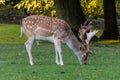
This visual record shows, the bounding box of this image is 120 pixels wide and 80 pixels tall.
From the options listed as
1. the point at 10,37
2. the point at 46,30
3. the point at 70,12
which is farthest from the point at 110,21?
the point at 46,30

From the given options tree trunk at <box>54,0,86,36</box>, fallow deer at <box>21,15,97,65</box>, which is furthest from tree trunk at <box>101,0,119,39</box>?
fallow deer at <box>21,15,97,65</box>

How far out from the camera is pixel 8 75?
9.73 m

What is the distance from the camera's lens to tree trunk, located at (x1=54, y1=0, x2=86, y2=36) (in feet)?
84.0

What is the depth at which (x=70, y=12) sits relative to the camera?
1017 inches

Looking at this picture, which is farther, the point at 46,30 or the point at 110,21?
the point at 110,21

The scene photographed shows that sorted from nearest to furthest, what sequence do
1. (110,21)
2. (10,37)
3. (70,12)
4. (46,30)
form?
1. (46,30)
2. (70,12)
3. (110,21)
4. (10,37)

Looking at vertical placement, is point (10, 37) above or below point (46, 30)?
below

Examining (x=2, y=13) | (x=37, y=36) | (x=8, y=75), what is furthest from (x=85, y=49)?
(x=2, y=13)

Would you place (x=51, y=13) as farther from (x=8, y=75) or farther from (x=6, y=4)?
(x=8, y=75)

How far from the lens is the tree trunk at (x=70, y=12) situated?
25.6 m

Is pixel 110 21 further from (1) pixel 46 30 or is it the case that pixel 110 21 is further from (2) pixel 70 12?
(1) pixel 46 30

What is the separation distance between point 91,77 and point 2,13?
4146 centimetres

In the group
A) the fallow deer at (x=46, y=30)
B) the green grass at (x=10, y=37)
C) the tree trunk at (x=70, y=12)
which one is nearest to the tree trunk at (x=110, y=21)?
the tree trunk at (x=70, y=12)

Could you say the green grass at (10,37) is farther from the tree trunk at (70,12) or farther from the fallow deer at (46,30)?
the fallow deer at (46,30)
